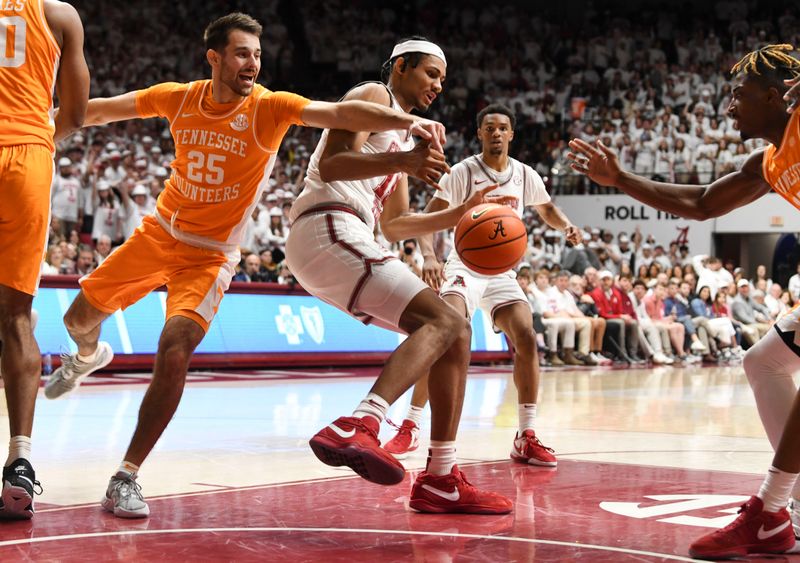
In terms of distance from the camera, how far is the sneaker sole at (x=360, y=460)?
4.24 m

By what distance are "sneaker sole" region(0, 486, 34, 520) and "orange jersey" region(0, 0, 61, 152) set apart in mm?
1519

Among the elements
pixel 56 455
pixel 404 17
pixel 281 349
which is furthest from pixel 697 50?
pixel 56 455

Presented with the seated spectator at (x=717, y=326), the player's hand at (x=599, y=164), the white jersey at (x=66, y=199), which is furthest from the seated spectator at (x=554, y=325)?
the player's hand at (x=599, y=164)

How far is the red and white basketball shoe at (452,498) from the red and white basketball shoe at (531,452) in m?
1.48

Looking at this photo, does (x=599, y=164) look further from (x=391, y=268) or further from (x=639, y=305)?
(x=639, y=305)

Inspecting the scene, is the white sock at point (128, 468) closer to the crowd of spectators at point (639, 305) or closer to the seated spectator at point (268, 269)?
the seated spectator at point (268, 269)

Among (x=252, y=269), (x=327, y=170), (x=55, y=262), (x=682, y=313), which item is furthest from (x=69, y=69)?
(x=682, y=313)

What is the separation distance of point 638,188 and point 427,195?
19.1 meters

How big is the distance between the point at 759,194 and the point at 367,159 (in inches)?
69.8

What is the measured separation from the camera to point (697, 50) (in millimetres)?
29688

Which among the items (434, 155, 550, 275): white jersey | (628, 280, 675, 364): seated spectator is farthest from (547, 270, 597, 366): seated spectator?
(434, 155, 550, 275): white jersey

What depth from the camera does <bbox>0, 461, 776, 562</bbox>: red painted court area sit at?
4133 millimetres

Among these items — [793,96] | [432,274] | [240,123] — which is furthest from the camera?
[432,274]

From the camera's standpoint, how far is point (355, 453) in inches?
167
